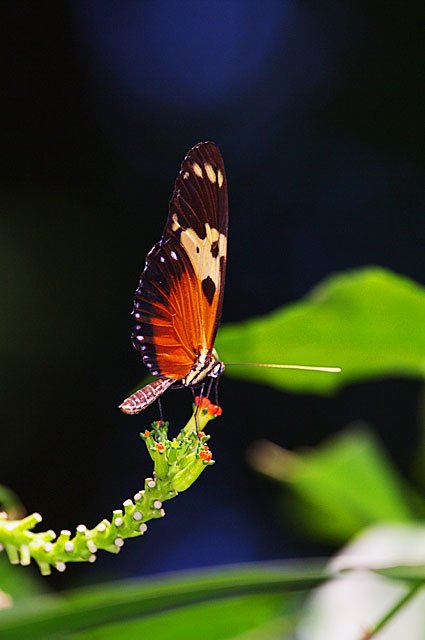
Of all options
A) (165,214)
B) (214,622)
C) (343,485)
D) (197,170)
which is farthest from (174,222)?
(165,214)

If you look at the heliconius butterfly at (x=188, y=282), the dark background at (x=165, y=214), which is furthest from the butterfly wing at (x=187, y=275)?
the dark background at (x=165, y=214)

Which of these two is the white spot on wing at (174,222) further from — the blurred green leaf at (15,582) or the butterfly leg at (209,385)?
the blurred green leaf at (15,582)

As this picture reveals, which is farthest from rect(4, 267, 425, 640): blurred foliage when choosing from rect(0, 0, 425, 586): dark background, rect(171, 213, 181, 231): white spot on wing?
rect(0, 0, 425, 586): dark background

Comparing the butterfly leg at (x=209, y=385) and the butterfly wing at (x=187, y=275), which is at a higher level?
the butterfly wing at (x=187, y=275)

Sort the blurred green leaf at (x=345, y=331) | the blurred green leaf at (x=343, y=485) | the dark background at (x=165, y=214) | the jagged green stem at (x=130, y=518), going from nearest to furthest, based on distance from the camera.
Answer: the jagged green stem at (x=130, y=518)
the blurred green leaf at (x=345, y=331)
the blurred green leaf at (x=343, y=485)
the dark background at (x=165, y=214)

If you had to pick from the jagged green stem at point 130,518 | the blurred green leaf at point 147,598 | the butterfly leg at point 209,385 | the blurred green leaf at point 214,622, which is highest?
the butterfly leg at point 209,385

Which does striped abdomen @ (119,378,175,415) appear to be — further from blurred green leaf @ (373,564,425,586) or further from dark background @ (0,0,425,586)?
dark background @ (0,0,425,586)

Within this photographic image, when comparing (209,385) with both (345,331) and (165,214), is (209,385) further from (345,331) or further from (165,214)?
(165,214)
